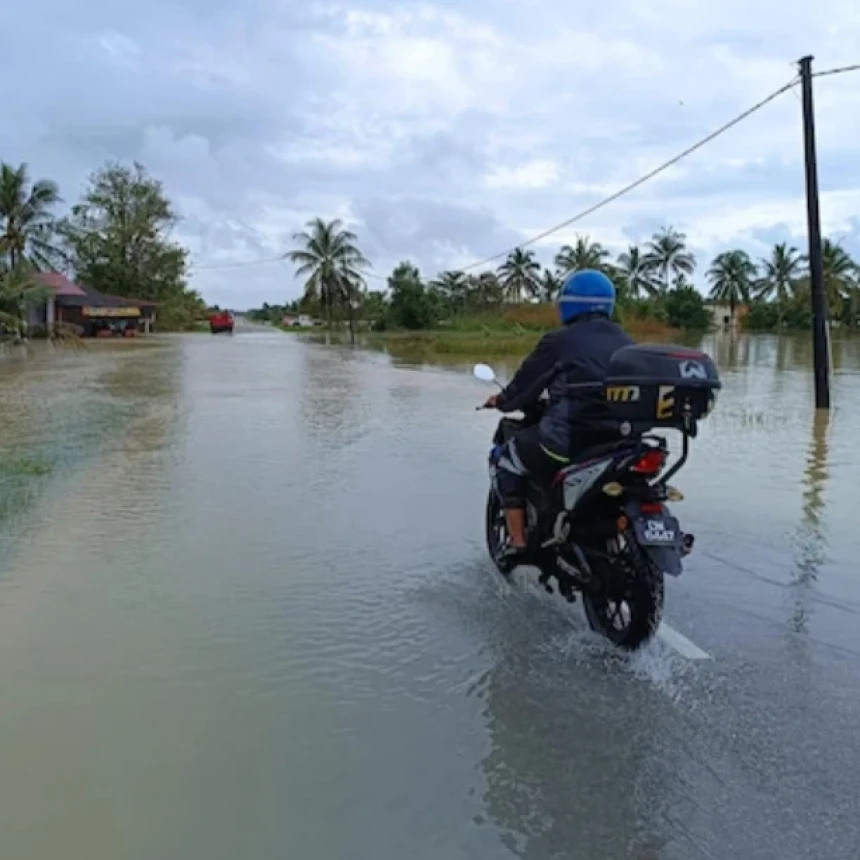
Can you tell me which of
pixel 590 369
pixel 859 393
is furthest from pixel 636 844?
pixel 859 393

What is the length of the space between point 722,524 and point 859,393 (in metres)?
11.9

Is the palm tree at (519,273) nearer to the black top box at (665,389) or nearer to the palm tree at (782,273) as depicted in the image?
the palm tree at (782,273)

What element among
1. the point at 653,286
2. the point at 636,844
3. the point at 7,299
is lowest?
the point at 636,844

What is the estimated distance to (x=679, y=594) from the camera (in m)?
4.78

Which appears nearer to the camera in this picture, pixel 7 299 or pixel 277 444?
pixel 277 444

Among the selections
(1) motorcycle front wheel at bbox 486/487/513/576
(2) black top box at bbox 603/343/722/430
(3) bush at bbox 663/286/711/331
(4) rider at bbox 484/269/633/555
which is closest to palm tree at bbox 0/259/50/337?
(1) motorcycle front wheel at bbox 486/487/513/576

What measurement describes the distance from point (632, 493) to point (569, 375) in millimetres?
756

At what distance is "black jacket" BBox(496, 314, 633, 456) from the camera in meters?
4.16

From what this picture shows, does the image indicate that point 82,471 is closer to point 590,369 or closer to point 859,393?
point 590,369

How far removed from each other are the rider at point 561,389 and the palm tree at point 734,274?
7805cm

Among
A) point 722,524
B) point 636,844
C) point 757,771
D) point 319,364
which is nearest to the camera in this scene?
point 636,844

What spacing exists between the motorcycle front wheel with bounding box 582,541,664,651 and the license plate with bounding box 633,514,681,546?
79mm

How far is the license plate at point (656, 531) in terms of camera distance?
3.62m

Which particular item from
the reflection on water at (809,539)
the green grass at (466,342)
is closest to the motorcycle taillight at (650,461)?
the reflection on water at (809,539)
